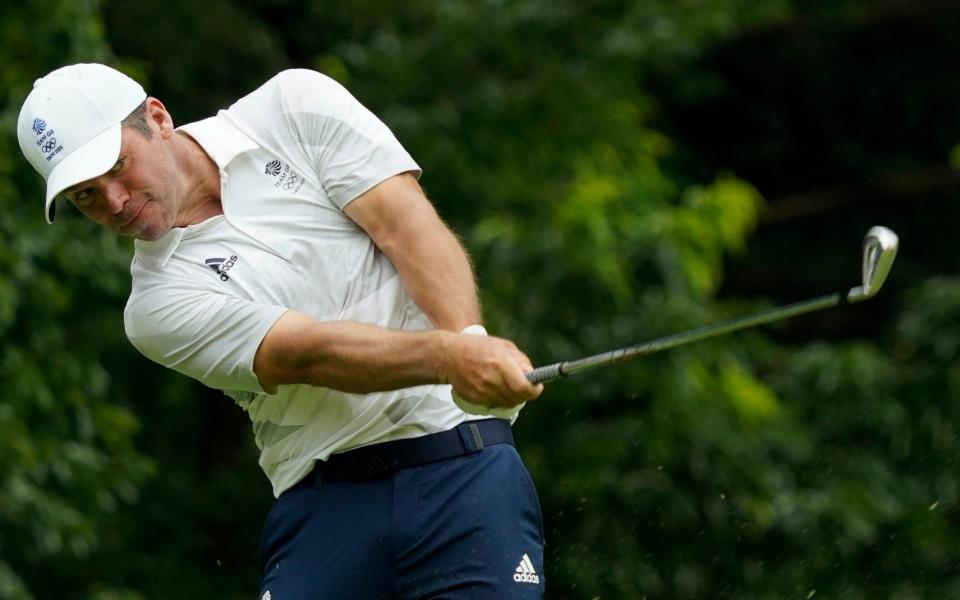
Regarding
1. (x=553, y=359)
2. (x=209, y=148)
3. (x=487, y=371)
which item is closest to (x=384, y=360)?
(x=487, y=371)

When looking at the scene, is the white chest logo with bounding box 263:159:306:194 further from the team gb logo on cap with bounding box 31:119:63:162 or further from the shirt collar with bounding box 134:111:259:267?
the team gb logo on cap with bounding box 31:119:63:162

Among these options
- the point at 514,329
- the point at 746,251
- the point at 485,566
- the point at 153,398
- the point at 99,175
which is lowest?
the point at 746,251

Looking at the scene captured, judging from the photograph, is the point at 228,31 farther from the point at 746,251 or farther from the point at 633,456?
the point at 746,251

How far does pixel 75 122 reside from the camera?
3941 mm

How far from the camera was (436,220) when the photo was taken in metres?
4.06

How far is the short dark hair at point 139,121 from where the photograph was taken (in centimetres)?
397

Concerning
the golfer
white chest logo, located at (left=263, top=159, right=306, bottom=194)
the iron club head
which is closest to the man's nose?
the golfer

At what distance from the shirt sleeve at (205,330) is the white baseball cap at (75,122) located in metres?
0.31

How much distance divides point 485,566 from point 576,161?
5.87 metres

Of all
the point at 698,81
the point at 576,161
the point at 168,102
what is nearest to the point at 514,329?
the point at 576,161

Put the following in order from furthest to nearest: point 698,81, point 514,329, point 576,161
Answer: point 698,81 < point 576,161 < point 514,329

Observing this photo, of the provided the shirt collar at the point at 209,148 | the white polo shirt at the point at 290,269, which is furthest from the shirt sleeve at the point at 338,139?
the shirt collar at the point at 209,148

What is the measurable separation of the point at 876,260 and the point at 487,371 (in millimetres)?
758

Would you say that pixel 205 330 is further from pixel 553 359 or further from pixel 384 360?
pixel 553 359
